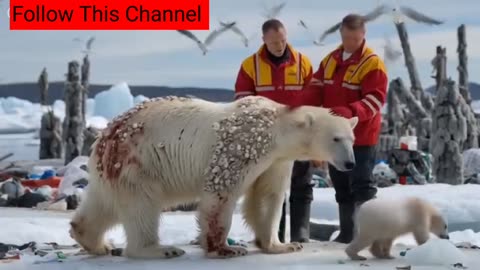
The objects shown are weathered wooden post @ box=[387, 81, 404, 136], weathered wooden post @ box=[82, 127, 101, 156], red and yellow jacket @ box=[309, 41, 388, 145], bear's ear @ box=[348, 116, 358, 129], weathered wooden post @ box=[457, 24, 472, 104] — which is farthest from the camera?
weathered wooden post @ box=[457, 24, 472, 104]

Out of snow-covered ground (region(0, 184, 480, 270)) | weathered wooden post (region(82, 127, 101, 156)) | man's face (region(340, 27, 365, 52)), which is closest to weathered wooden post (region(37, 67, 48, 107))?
weathered wooden post (region(82, 127, 101, 156))

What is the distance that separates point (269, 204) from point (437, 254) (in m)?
1.30

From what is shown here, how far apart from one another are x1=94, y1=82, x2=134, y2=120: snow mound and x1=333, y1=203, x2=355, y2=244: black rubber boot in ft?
118

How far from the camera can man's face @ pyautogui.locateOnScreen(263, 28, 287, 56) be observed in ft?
20.2

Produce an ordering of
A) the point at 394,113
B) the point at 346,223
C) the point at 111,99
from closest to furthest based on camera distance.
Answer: the point at 346,223
the point at 394,113
the point at 111,99

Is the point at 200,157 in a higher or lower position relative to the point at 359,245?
higher

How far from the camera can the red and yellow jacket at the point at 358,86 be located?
6.09 metres

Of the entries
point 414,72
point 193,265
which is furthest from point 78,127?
point 193,265

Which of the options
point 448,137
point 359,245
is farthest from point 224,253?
point 448,137

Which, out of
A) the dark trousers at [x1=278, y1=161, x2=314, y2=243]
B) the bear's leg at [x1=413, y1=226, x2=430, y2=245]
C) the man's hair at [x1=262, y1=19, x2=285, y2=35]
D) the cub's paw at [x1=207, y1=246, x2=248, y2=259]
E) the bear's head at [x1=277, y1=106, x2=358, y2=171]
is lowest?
the cub's paw at [x1=207, y1=246, x2=248, y2=259]

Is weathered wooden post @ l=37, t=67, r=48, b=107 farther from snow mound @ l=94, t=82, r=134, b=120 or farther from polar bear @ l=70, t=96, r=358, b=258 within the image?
polar bear @ l=70, t=96, r=358, b=258

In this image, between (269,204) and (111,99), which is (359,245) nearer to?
(269,204)

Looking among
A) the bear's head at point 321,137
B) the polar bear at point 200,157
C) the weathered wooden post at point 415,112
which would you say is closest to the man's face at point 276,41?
the polar bear at point 200,157

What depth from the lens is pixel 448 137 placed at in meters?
17.5
